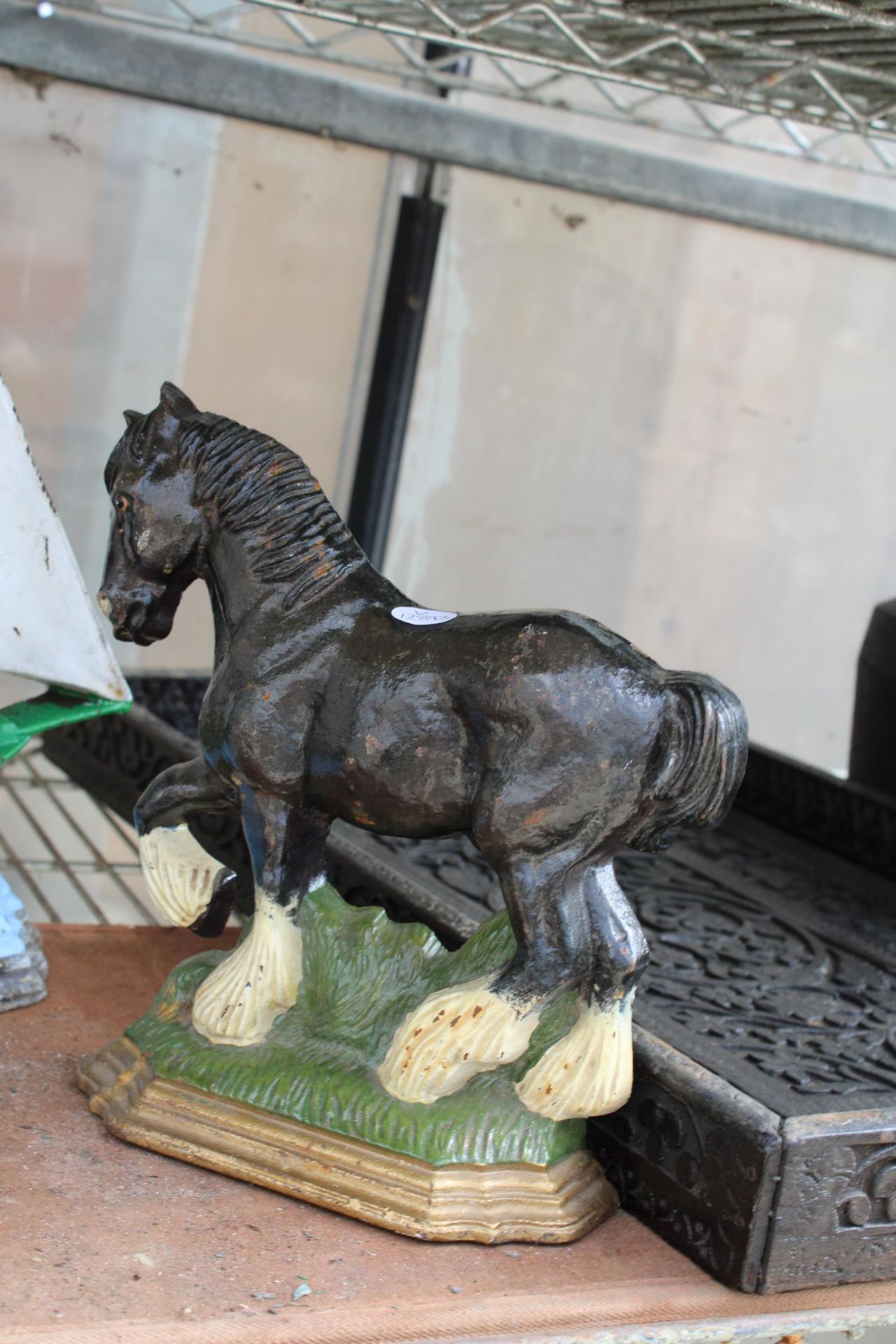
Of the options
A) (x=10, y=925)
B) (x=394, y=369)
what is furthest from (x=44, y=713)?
(x=394, y=369)

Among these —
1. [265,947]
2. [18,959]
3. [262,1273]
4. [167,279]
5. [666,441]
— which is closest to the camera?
[262,1273]

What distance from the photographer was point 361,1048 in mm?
657

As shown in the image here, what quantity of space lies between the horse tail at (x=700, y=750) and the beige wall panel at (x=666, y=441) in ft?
3.03

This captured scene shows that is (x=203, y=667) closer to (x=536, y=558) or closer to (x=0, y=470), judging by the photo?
(x=536, y=558)

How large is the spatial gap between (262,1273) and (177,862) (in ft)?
0.72

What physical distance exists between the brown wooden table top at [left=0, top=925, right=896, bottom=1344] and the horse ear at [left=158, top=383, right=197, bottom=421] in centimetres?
34

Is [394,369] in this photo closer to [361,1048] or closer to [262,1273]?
[361,1048]

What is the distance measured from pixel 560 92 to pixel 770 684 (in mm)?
726

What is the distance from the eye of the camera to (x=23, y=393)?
1.31m

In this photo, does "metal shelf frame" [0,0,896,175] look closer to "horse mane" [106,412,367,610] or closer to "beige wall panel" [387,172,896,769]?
"beige wall panel" [387,172,896,769]

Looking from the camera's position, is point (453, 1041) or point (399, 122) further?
point (399, 122)

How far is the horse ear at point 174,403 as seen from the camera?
0.67 meters

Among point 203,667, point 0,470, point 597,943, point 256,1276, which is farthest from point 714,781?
point 203,667

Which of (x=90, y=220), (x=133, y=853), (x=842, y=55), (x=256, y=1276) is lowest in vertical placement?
(x=133, y=853)
